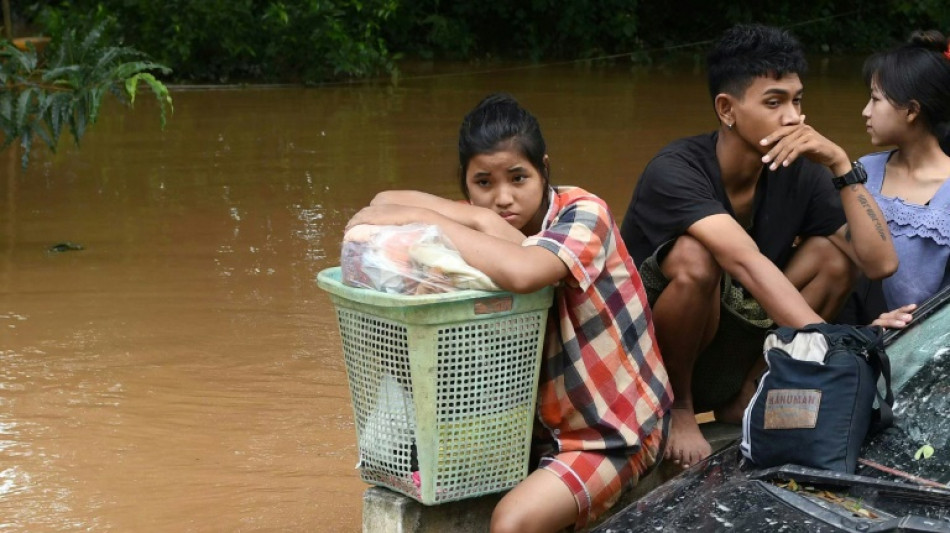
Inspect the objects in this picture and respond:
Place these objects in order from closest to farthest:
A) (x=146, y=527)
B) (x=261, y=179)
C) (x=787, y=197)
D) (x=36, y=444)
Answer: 1. (x=787, y=197)
2. (x=146, y=527)
3. (x=36, y=444)
4. (x=261, y=179)

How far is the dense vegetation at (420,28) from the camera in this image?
45.4 ft

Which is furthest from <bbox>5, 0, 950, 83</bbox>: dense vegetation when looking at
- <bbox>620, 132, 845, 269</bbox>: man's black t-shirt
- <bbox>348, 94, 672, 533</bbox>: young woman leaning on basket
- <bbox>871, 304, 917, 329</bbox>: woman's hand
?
<bbox>871, 304, 917, 329</bbox>: woman's hand

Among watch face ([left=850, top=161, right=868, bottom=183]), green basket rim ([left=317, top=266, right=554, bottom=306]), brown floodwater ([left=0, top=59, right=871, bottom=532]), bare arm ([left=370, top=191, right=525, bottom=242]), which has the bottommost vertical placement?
brown floodwater ([left=0, top=59, right=871, bottom=532])

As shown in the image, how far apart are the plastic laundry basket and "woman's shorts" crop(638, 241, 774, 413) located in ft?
2.55

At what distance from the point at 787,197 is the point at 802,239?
0.15m

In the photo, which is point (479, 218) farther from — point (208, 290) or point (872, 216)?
point (208, 290)

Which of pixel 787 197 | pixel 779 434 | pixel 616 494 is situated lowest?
pixel 616 494

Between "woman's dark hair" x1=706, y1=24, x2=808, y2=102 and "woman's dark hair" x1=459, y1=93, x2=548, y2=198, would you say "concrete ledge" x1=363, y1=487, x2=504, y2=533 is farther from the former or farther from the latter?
"woman's dark hair" x1=706, y1=24, x2=808, y2=102

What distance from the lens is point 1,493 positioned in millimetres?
4191

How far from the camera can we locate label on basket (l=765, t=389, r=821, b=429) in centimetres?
267

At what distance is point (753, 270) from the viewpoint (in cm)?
329

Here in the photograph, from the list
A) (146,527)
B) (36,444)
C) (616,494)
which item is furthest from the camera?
(36,444)

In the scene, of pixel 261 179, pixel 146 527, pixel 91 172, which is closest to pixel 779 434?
pixel 146 527

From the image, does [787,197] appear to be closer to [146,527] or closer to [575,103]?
[146,527]
